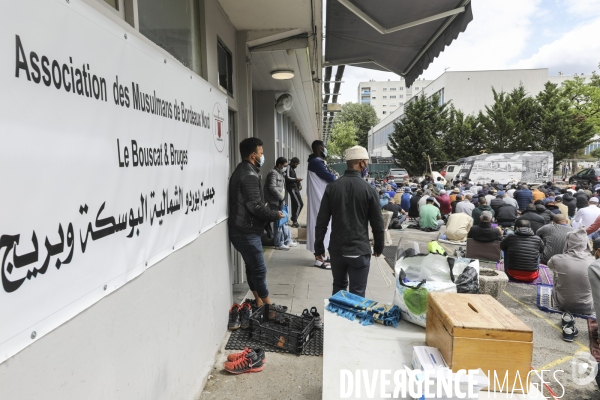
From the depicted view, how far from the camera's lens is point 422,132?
3775cm

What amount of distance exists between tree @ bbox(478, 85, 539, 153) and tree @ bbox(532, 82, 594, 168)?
69 centimetres

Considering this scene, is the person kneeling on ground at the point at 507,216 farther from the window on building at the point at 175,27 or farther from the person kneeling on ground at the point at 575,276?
the window on building at the point at 175,27

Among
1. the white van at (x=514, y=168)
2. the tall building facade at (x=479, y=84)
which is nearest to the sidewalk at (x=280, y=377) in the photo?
the white van at (x=514, y=168)

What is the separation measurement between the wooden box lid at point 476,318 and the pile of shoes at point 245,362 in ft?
6.31

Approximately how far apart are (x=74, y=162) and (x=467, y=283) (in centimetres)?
214

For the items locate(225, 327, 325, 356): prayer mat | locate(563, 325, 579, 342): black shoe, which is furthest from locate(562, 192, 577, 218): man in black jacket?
locate(225, 327, 325, 356): prayer mat

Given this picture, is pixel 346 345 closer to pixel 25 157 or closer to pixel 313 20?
pixel 25 157

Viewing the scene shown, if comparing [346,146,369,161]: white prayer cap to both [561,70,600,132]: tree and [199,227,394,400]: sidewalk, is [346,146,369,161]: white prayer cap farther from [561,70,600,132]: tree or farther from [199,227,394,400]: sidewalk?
[561,70,600,132]: tree

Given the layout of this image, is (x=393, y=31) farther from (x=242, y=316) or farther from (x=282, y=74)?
(x=242, y=316)

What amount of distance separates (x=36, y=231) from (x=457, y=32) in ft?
15.5

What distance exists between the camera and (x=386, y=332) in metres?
2.27

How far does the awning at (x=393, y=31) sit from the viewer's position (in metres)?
4.47

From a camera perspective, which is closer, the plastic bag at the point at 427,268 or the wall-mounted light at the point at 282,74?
the plastic bag at the point at 427,268

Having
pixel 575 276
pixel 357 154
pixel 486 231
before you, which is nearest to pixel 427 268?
pixel 357 154
